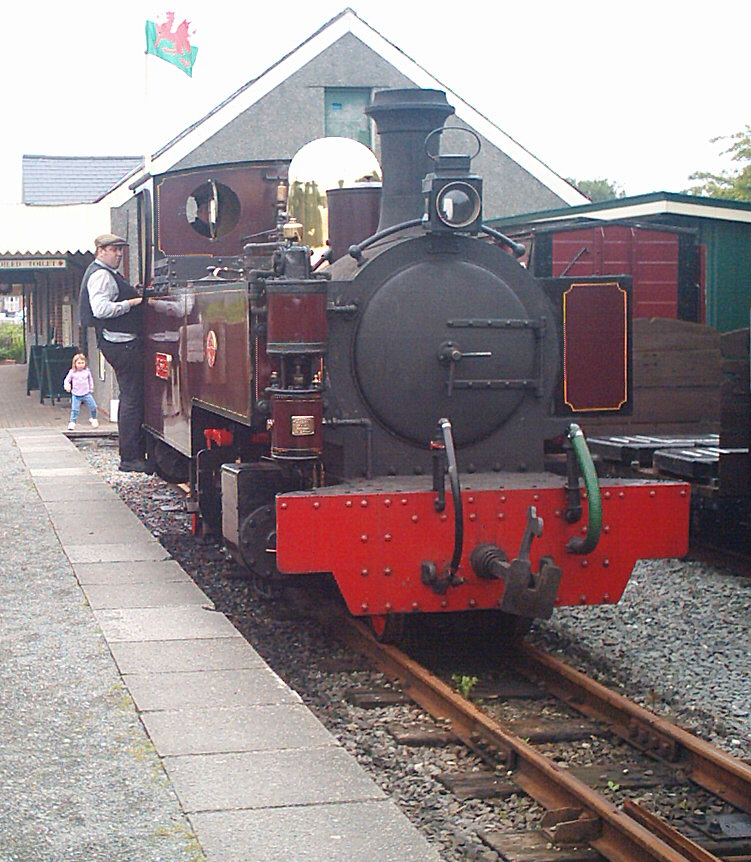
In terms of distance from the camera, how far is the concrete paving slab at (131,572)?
23.1 ft

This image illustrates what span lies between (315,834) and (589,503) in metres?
2.38

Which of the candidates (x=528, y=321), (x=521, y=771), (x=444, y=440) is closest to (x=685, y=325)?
(x=528, y=321)

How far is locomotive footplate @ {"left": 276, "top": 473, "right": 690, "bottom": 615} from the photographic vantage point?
17.7 feet

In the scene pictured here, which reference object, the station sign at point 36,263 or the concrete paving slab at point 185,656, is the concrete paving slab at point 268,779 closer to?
the concrete paving slab at point 185,656

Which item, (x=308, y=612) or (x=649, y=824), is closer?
(x=649, y=824)

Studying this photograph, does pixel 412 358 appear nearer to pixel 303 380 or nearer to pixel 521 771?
pixel 303 380

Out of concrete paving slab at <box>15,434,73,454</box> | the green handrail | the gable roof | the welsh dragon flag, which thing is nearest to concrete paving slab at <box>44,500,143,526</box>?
the green handrail

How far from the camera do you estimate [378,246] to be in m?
6.18

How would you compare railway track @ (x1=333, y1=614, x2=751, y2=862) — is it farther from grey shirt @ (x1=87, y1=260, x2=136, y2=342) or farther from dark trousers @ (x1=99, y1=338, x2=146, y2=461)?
dark trousers @ (x1=99, y1=338, x2=146, y2=461)

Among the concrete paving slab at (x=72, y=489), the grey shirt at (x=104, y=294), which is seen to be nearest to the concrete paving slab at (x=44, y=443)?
the concrete paving slab at (x=72, y=489)

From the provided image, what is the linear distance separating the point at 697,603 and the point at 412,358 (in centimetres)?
238

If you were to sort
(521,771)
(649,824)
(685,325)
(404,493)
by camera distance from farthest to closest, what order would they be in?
(685,325) → (404,493) → (521,771) → (649,824)

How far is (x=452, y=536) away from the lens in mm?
5547

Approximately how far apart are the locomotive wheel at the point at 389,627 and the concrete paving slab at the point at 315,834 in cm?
217
